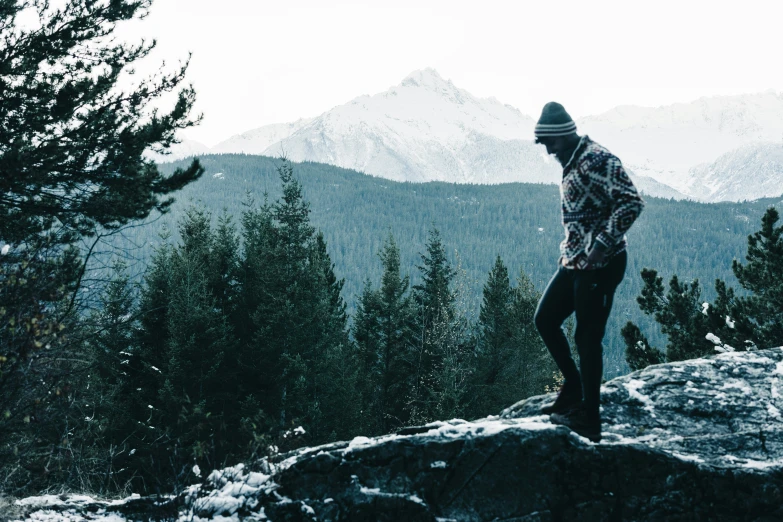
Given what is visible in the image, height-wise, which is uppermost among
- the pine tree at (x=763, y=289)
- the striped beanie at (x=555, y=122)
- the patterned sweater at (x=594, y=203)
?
the striped beanie at (x=555, y=122)

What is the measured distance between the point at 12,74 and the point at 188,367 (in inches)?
514

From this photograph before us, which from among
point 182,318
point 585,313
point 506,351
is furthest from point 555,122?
point 506,351

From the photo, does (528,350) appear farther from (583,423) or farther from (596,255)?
(596,255)

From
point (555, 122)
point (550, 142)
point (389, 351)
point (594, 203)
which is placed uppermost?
point (555, 122)

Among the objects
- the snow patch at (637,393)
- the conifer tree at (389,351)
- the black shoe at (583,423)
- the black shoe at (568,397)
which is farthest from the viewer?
the conifer tree at (389,351)

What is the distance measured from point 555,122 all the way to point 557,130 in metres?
0.06

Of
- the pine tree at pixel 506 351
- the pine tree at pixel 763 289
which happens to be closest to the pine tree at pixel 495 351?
the pine tree at pixel 506 351

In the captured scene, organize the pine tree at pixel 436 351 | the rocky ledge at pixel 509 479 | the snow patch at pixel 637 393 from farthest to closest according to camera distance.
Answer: the pine tree at pixel 436 351
the snow patch at pixel 637 393
the rocky ledge at pixel 509 479

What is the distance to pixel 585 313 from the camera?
14.1 ft

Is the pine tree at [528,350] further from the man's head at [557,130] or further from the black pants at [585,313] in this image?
the man's head at [557,130]

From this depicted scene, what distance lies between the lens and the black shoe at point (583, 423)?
14.4 feet

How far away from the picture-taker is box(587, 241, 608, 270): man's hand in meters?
4.05

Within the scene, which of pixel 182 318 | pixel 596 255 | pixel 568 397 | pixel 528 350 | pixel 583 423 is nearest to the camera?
pixel 596 255

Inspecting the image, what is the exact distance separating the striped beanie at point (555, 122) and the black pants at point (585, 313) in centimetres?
98
